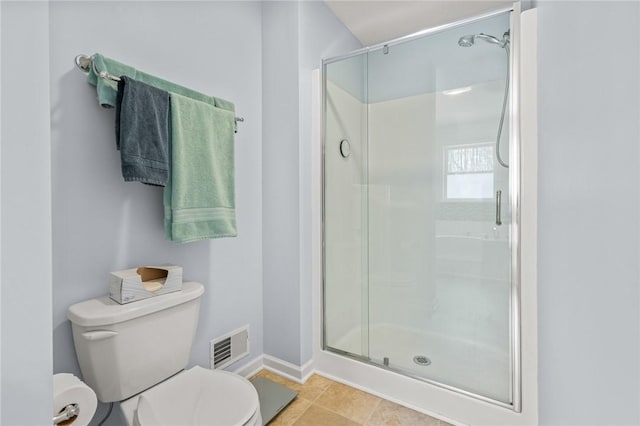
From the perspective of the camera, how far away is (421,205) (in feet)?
5.68

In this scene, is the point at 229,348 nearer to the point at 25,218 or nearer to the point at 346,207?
the point at 346,207

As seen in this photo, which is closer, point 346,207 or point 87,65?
point 87,65

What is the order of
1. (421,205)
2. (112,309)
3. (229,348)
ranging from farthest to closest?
1. (421,205)
2. (229,348)
3. (112,309)

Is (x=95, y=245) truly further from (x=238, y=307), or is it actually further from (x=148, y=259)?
(x=238, y=307)

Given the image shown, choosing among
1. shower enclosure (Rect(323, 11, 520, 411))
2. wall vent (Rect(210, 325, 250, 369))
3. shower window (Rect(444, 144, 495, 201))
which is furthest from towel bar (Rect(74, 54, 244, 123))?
shower window (Rect(444, 144, 495, 201))

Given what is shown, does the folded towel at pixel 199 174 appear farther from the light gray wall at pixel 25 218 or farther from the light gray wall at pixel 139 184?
the light gray wall at pixel 25 218

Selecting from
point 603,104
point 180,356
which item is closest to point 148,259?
point 180,356

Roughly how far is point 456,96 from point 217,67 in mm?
1168

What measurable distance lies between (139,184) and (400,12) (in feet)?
5.46

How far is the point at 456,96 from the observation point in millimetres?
1641

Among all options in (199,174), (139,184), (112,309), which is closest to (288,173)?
(199,174)

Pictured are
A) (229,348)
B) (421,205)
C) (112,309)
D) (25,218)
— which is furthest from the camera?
(421,205)

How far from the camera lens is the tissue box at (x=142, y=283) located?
0.96 meters

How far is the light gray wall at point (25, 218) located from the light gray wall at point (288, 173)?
111cm
